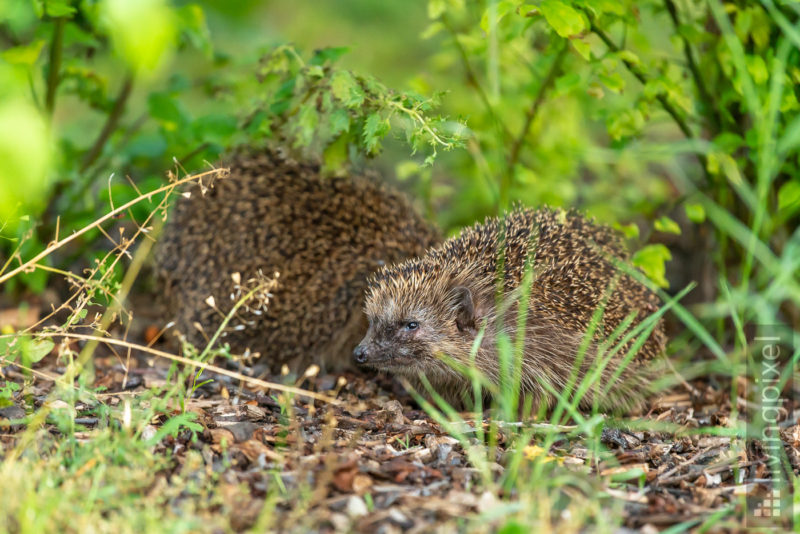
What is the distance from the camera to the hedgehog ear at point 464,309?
16.6 ft

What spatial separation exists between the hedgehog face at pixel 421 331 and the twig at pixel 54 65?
9.10ft

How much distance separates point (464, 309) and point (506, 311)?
0.27 meters

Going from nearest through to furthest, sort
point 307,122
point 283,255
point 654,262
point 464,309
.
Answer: point 307,122 → point 464,309 → point 654,262 → point 283,255

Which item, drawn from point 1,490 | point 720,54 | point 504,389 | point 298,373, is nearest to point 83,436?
point 1,490

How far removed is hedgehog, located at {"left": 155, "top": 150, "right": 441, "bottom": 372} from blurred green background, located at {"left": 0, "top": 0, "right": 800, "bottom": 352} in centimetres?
30

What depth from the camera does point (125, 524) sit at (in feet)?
9.82

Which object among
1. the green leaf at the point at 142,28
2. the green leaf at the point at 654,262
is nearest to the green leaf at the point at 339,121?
the green leaf at the point at 654,262

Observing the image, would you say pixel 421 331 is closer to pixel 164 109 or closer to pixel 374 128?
pixel 374 128

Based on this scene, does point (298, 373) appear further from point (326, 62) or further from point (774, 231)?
point (774, 231)

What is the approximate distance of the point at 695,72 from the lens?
224 inches

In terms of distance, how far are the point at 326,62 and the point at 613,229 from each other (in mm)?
2369

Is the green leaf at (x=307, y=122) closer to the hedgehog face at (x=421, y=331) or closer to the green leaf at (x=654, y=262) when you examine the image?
the hedgehog face at (x=421, y=331)

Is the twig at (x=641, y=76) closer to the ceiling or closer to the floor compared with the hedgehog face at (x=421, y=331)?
closer to the ceiling

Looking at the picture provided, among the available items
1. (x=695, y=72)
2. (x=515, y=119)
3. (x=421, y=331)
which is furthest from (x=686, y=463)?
(x=515, y=119)
